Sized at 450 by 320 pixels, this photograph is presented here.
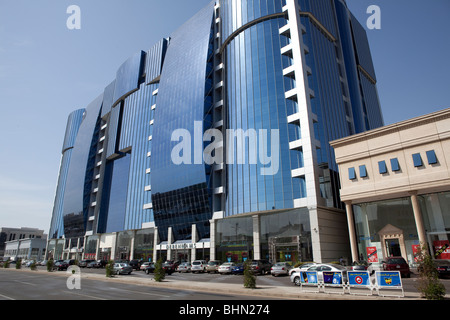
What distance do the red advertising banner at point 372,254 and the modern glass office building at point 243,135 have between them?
18.8 feet

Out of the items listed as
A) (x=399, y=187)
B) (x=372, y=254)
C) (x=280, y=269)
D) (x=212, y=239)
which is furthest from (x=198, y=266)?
(x=399, y=187)

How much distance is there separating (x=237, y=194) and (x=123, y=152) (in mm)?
51714

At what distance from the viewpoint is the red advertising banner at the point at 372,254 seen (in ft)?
122

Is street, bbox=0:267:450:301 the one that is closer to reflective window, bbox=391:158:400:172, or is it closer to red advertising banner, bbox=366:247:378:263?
red advertising banner, bbox=366:247:378:263

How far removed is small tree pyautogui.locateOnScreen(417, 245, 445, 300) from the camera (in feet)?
42.3

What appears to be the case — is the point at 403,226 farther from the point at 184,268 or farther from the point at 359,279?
the point at 184,268

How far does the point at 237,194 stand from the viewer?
169 feet

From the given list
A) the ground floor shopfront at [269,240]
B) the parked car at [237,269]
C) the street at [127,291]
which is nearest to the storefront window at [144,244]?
the ground floor shopfront at [269,240]

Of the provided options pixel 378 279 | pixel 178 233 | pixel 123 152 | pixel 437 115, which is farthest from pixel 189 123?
pixel 378 279

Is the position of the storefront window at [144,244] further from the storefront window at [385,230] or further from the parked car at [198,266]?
the storefront window at [385,230]

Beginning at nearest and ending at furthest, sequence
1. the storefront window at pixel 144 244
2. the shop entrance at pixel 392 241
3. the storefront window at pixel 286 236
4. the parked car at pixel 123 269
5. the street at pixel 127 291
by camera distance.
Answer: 1. the street at pixel 127 291
2. the shop entrance at pixel 392 241
3. the parked car at pixel 123 269
4. the storefront window at pixel 286 236
5. the storefront window at pixel 144 244

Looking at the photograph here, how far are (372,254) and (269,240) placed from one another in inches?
618

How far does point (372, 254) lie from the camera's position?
37562 millimetres

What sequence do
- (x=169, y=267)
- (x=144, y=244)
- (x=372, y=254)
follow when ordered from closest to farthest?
1. (x=372, y=254)
2. (x=169, y=267)
3. (x=144, y=244)
